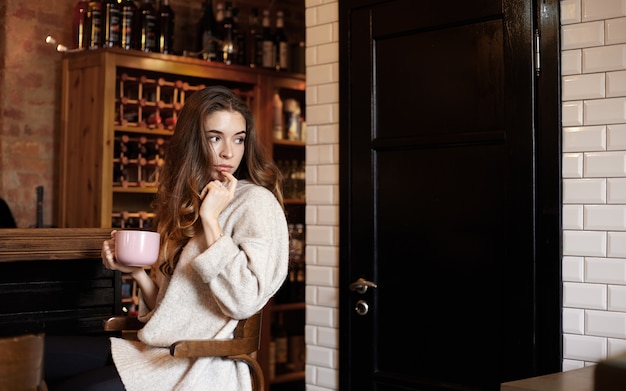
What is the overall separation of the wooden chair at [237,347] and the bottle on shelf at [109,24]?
2722 millimetres

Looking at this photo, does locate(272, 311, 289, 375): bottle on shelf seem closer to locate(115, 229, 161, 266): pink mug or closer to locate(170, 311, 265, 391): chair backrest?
locate(170, 311, 265, 391): chair backrest

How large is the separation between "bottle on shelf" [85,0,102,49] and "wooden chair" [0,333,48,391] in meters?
3.43

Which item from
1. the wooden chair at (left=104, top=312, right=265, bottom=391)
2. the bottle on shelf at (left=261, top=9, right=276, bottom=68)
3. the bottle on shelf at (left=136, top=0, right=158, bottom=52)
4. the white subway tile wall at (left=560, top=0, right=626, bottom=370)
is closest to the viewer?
the wooden chair at (left=104, top=312, right=265, bottom=391)

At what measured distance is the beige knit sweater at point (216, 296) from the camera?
2.27 m

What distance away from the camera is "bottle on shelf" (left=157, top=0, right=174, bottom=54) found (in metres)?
4.93

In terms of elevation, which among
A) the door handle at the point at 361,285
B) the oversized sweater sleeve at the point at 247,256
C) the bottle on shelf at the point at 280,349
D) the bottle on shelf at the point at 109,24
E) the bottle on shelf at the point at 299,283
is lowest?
the bottle on shelf at the point at 280,349

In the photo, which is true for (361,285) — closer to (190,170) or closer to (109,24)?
(190,170)

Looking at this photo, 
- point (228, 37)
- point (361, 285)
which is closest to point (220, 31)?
point (228, 37)

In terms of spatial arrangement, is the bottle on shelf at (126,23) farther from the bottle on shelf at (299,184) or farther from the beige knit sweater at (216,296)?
the beige knit sweater at (216,296)

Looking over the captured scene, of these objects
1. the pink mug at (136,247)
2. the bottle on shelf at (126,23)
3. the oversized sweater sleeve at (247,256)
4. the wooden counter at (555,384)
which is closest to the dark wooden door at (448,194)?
the wooden counter at (555,384)

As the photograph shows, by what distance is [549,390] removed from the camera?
196 cm

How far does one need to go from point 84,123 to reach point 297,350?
7.17 feet

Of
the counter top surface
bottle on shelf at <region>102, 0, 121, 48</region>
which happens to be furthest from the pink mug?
bottle on shelf at <region>102, 0, 121, 48</region>

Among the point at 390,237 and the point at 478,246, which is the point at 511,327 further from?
the point at 390,237
